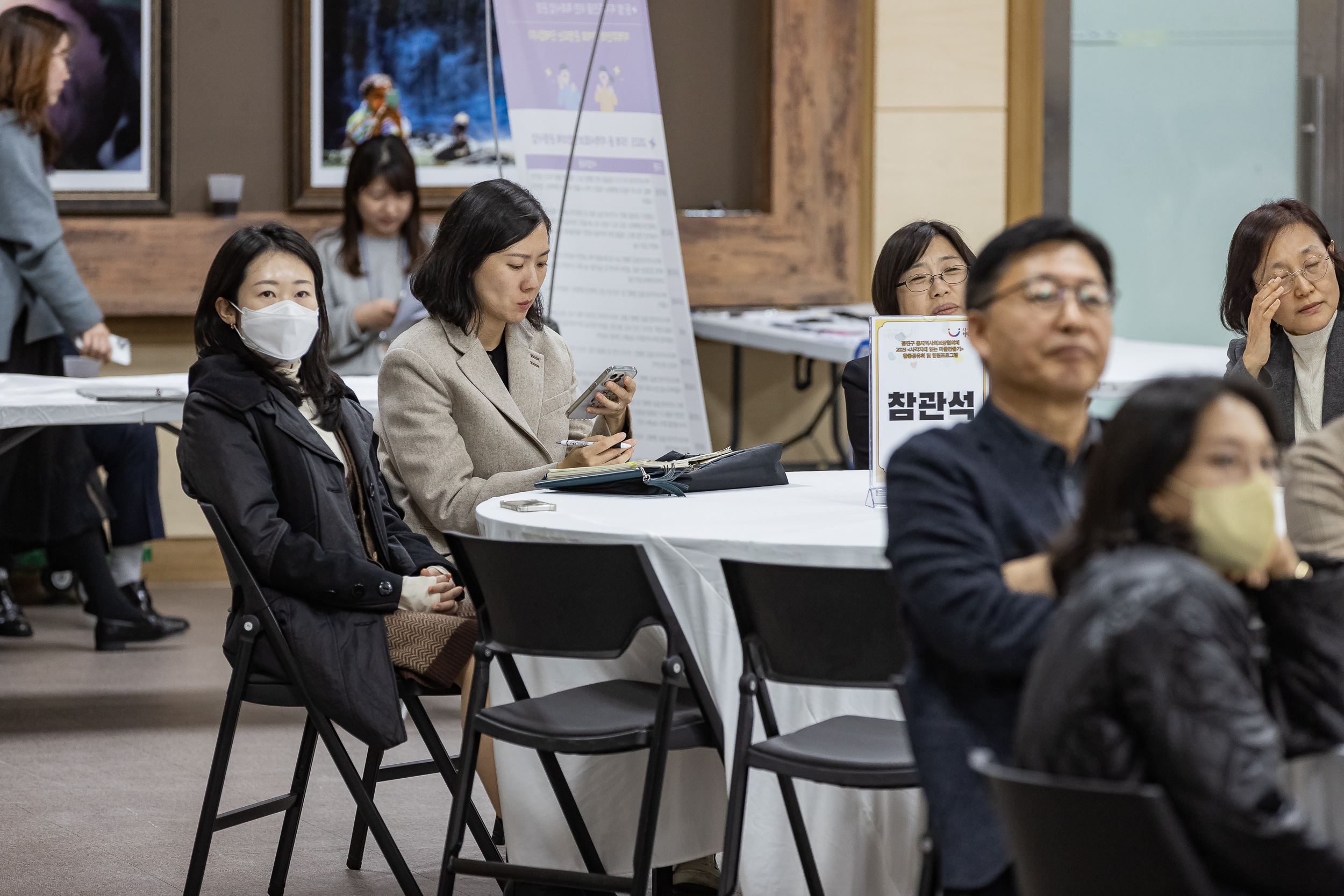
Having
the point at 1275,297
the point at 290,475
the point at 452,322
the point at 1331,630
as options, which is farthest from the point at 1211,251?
the point at 1331,630

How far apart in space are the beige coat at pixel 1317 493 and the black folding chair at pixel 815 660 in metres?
0.53

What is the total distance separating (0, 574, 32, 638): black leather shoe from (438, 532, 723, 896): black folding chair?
3.29 meters

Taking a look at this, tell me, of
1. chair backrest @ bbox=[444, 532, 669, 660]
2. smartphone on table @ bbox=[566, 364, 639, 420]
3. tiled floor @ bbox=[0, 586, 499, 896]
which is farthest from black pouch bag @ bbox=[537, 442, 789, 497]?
tiled floor @ bbox=[0, 586, 499, 896]

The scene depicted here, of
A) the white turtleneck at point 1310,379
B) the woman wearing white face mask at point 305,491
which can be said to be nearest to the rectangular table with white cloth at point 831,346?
the white turtleneck at point 1310,379

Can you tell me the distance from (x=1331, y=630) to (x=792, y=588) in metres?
0.80

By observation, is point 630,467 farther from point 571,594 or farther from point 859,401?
point 859,401

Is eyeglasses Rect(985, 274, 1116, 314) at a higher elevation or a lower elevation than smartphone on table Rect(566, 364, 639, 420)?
higher

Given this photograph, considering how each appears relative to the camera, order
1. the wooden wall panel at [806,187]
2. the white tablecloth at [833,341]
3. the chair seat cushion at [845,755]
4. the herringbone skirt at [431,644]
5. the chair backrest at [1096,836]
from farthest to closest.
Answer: the wooden wall panel at [806,187]
the white tablecloth at [833,341]
the herringbone skirt at [431,644]
the chair seat cushion at [845,755]
the chair backrest at [1096,836]

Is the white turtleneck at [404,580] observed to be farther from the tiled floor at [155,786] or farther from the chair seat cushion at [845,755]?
the chair seat cushion at [845,755]

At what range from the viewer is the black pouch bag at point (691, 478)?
2.96m

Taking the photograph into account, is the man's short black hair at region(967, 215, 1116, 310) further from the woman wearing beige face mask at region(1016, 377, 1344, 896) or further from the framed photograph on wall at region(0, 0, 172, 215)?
the framed photograph on wall at region(0, 0, 172, 215)

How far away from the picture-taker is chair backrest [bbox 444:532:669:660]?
240cm

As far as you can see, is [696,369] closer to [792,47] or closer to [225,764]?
[792,47]

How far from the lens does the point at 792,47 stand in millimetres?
6531
